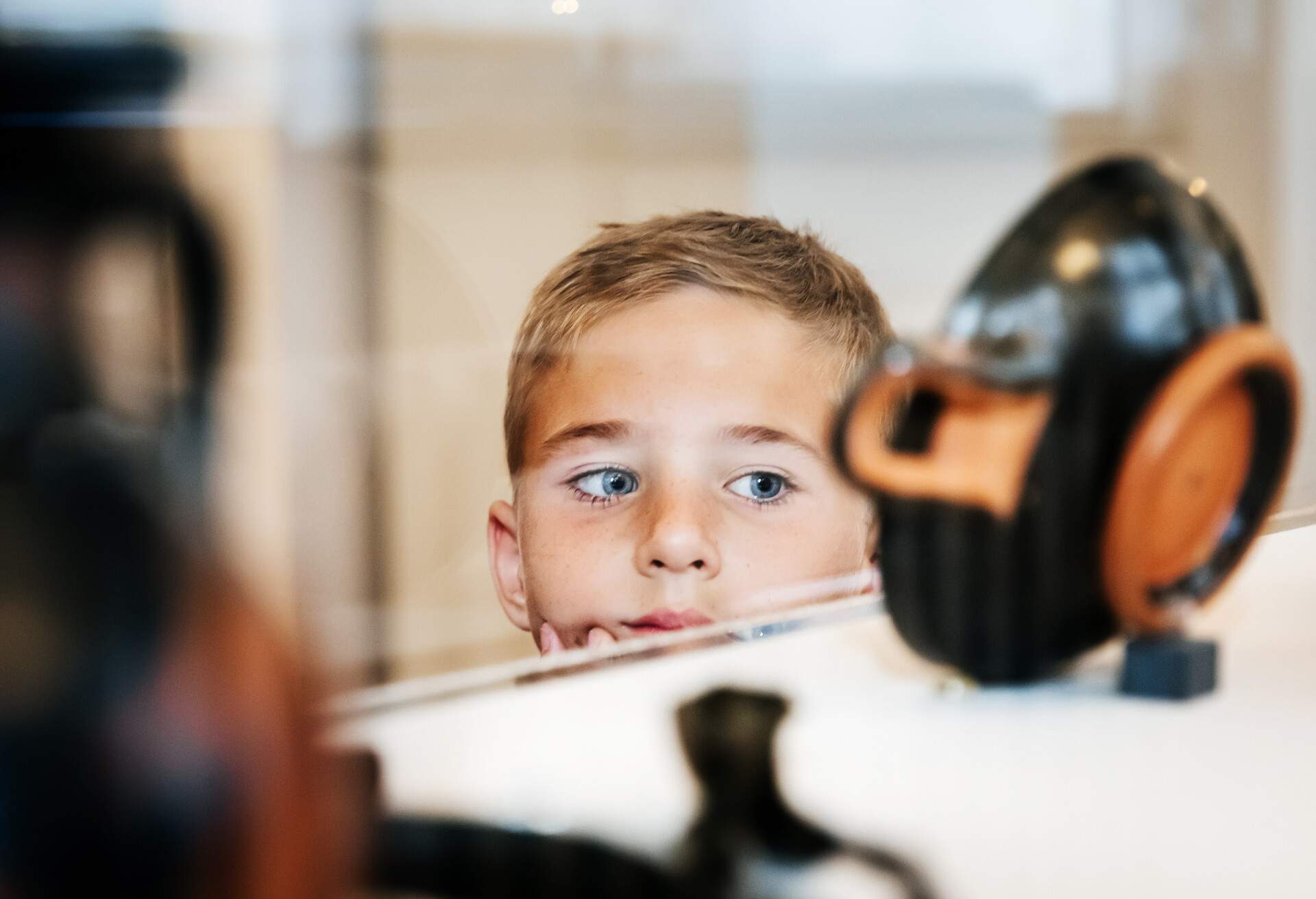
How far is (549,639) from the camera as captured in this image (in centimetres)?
73

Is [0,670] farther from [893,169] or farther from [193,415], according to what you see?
[893,169]

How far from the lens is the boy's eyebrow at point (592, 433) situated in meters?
0.84

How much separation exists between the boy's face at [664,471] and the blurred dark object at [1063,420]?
0.34 m

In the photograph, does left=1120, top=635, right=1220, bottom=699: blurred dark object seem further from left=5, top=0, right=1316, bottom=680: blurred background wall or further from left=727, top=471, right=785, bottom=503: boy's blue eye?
left=727, top=471, right=785, bottom=503: boy's blue eye

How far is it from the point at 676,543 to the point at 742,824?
467mm

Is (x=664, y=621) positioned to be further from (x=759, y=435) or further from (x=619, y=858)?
(x=619, y=858)

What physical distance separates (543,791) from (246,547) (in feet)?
0.45

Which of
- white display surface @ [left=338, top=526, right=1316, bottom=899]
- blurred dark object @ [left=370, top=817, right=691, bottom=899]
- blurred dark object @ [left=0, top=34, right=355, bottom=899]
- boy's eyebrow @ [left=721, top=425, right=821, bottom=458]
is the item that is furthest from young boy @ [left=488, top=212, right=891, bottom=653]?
blurred dark object @ [left=0, top=34, right=355, bottom=899]

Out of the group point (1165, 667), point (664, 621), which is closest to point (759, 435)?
point (664, 621)

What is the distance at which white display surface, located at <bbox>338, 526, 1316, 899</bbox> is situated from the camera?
346mm

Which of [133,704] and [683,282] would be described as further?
[683,282]

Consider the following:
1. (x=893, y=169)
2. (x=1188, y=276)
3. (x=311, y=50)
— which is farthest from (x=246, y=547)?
(x=893, y=169)

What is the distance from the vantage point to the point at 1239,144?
0.69 metres

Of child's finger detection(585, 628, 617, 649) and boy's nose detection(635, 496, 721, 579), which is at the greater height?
boy's nose detection(635, 496, 721, 579)
